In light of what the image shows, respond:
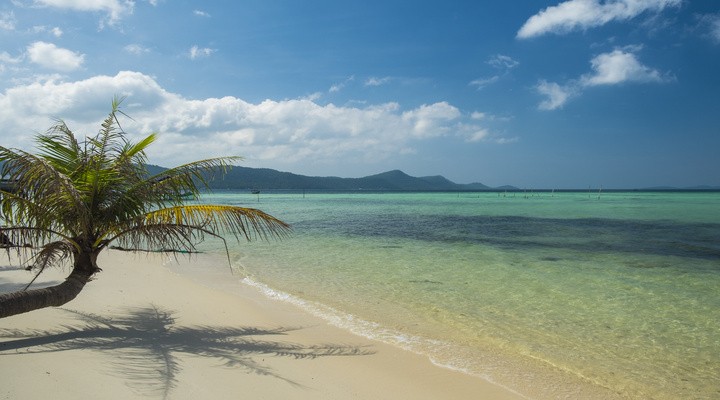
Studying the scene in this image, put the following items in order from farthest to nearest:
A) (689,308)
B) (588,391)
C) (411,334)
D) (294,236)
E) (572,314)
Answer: (294,236), (689,308), (572,314), (411,334), (588,391)

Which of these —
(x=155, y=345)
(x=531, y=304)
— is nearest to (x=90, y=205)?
(x=155, y=345)

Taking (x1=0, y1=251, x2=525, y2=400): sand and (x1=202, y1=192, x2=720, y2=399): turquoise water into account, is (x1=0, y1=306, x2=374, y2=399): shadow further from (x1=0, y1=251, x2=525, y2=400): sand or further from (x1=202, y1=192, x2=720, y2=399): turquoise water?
(x1=202, y1=192, x2=720, y2=399): turquoise water

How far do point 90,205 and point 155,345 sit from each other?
7.12 feet

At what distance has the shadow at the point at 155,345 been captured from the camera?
4.42m

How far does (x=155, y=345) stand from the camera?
209 inches

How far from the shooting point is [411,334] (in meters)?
6.89

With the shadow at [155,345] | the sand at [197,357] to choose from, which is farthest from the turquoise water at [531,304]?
the shadow at [155,345]

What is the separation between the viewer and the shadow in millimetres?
4418

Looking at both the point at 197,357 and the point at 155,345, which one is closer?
the point at 197,357

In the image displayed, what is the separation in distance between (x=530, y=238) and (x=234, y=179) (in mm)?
163856

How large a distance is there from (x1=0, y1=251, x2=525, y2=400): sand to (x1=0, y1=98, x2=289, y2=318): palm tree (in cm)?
74

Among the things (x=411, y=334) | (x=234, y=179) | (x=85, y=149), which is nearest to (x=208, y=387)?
(x=411, y=334)

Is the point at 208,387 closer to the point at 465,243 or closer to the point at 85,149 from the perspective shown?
the point at 85,149

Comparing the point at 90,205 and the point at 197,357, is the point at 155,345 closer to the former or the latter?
the point at 197,357
